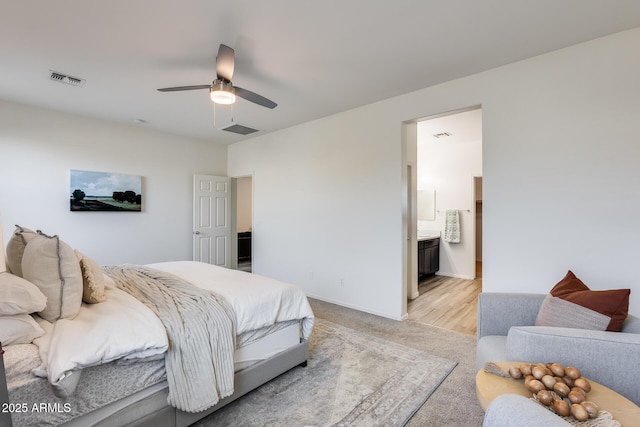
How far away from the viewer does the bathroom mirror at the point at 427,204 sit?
6355 mm

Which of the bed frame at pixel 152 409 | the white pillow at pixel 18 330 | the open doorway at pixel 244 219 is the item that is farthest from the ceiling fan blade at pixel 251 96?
the open doorway at pixel 244 219

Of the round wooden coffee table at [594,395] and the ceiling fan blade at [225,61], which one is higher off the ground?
the ceiling fan blade at [225,61]

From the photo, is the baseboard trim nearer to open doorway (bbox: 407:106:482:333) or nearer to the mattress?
open doorway (bbox: 407:106:482:333)

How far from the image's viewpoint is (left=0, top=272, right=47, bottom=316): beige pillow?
1.31 metres

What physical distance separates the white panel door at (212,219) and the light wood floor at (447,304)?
11.9 feet

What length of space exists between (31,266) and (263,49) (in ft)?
7.27

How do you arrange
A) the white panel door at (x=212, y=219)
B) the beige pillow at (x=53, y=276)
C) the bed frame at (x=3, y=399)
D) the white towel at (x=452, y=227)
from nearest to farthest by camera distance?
the bed frame at (x=3, y=399) → the beige pillow at (x=53, y=276) → the white panel door at (x=212, y=219) → the white towel at (x=452, y=227)

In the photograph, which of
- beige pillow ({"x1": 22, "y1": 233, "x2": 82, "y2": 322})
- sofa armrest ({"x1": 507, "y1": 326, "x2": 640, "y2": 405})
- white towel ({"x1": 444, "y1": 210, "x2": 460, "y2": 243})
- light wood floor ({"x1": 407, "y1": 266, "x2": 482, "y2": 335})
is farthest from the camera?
white towel ({"x1": 444, "y1": 210, "x2": 460, "y2": 243})

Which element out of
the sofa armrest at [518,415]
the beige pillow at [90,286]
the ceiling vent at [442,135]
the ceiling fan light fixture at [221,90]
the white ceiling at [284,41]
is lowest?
Result: the sofa armrest at [518,415]

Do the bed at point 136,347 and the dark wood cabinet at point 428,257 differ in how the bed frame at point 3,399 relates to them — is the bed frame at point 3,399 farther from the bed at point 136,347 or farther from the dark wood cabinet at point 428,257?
the dark wood cabinet at point 428,257

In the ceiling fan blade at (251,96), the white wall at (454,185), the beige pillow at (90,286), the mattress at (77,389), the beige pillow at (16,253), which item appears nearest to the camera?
the mattress at (77,389)

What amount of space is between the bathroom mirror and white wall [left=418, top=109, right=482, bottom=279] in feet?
0.23

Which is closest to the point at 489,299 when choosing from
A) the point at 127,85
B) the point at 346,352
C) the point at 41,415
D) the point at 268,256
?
the point at 346,352

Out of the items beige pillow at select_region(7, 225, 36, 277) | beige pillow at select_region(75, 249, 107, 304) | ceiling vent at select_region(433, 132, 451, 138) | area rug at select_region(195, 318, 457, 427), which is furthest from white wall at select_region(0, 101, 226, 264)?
ceiling vent at select_region(433, 132, 451, 138)
